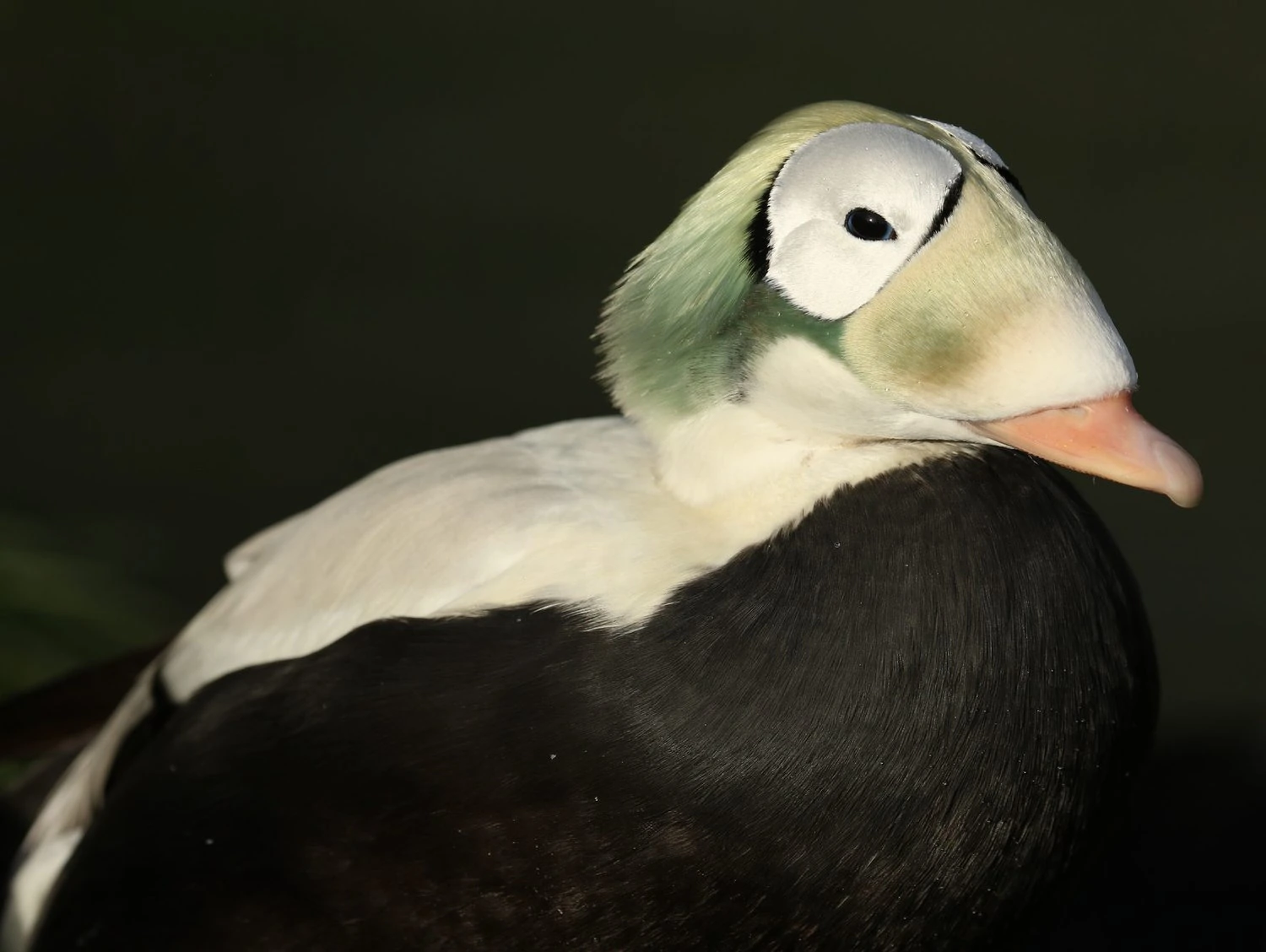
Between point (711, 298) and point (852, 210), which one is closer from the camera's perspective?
point (852, 210)

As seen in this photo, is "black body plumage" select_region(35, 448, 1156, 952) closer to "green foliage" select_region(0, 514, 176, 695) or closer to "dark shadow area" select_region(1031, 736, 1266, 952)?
"dark shadow area" select_region(1031, 736, 1266, 952)

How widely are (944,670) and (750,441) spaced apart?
28 centimetres

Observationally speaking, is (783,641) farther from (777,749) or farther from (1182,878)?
(1182,878)

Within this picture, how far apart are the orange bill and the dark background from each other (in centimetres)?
181

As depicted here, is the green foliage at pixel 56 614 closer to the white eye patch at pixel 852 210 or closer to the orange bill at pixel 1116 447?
the white eye patch at pixel 852 210

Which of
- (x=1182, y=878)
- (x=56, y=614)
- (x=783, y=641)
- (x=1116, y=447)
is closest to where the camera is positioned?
(x=1116, y=447)

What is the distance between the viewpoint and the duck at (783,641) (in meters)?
1.42

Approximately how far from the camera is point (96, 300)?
411 cm

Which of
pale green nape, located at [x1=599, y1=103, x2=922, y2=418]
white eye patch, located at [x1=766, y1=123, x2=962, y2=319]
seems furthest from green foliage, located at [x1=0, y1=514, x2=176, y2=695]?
white eye patch, located at [x1=766, y1=123, x2=962, y2=319]

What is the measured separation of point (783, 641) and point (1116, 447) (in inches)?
12.9

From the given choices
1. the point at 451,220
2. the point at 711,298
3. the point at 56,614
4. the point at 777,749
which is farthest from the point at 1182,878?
the point at 451,220

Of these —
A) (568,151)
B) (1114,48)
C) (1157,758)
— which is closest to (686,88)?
(568,151)

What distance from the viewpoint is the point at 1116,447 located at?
4.50 feet

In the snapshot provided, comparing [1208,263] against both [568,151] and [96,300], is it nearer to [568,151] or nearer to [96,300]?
[568,151]
